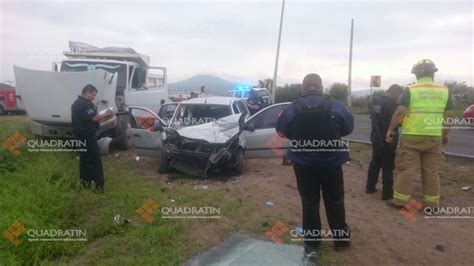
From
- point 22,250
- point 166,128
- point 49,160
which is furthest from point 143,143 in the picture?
point 22,250

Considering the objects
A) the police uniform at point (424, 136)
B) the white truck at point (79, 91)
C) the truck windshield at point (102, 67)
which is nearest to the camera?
the police uniform at point (424, 136)

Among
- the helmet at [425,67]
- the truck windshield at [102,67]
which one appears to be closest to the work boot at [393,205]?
the helmet at [425,67]

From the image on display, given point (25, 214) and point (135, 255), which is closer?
point (135, 255)

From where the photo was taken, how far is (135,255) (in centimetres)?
385

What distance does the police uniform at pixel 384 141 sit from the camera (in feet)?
18.0

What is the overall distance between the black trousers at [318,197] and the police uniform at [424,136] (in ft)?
5.59

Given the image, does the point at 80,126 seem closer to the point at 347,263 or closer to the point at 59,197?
the point at 59,197

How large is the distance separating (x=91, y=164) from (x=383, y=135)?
4533mm

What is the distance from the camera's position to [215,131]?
7105 mm

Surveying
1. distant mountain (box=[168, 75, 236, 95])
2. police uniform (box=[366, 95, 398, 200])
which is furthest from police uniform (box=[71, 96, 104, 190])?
distant mountain (box=[168, 75, 236, 95])

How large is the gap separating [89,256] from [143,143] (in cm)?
391

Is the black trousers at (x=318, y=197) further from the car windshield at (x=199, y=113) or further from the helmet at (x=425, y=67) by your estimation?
the car windshield at (x=199, y=113)

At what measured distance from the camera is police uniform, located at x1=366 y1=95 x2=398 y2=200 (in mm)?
5500

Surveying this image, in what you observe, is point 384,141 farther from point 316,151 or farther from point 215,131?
point 215,131
